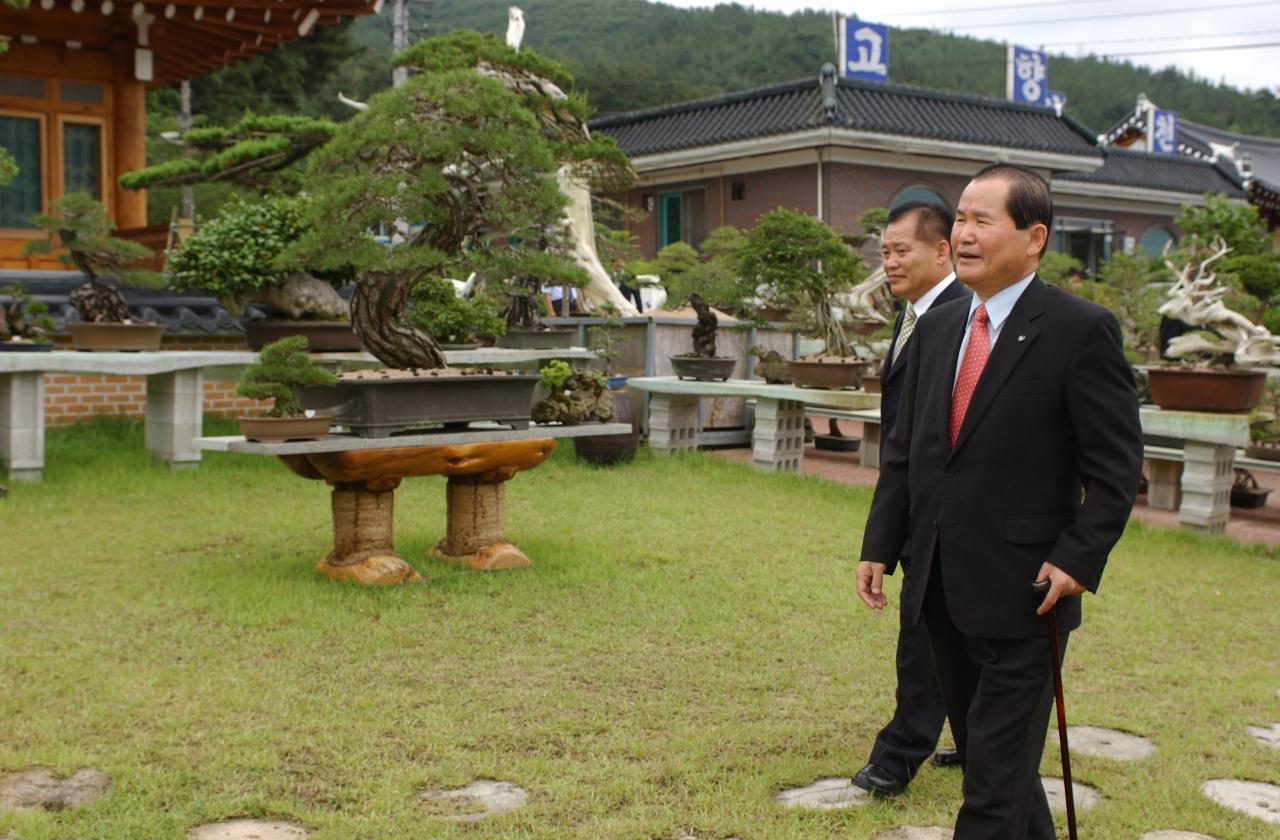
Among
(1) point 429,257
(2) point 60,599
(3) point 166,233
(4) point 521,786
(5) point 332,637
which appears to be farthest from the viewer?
(3) point 166,233

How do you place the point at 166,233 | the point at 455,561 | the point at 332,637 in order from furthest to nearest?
the point at 166,233
the point at 455,561
the point at 332,637

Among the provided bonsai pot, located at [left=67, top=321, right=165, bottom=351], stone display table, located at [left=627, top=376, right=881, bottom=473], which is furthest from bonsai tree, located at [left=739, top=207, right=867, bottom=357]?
bonsai pot, located at [left=67, top=321, right=165, bottom=351]

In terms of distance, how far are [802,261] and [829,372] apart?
3.34 ft

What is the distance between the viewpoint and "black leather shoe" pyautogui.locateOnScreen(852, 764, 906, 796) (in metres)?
3.94

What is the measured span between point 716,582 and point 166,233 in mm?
8345

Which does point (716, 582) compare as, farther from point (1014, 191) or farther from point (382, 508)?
point (1014, 191)

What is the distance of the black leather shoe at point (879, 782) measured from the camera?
3.94 meters

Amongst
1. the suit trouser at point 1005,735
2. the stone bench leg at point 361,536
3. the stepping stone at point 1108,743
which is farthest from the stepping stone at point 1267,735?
the stone bench leg at point 361,536

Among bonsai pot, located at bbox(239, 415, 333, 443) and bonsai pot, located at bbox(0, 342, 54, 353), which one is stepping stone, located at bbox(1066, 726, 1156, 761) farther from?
bonsai pot, located at bbox(0, 342, 54, 353)

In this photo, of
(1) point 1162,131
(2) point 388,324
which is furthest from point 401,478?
(1) point 1162,131

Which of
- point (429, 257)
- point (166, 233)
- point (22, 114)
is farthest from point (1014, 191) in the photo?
point (22, 114)

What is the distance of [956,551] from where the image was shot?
296 centimetres

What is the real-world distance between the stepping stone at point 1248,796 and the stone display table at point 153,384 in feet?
19.4

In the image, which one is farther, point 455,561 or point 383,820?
point 455,561
